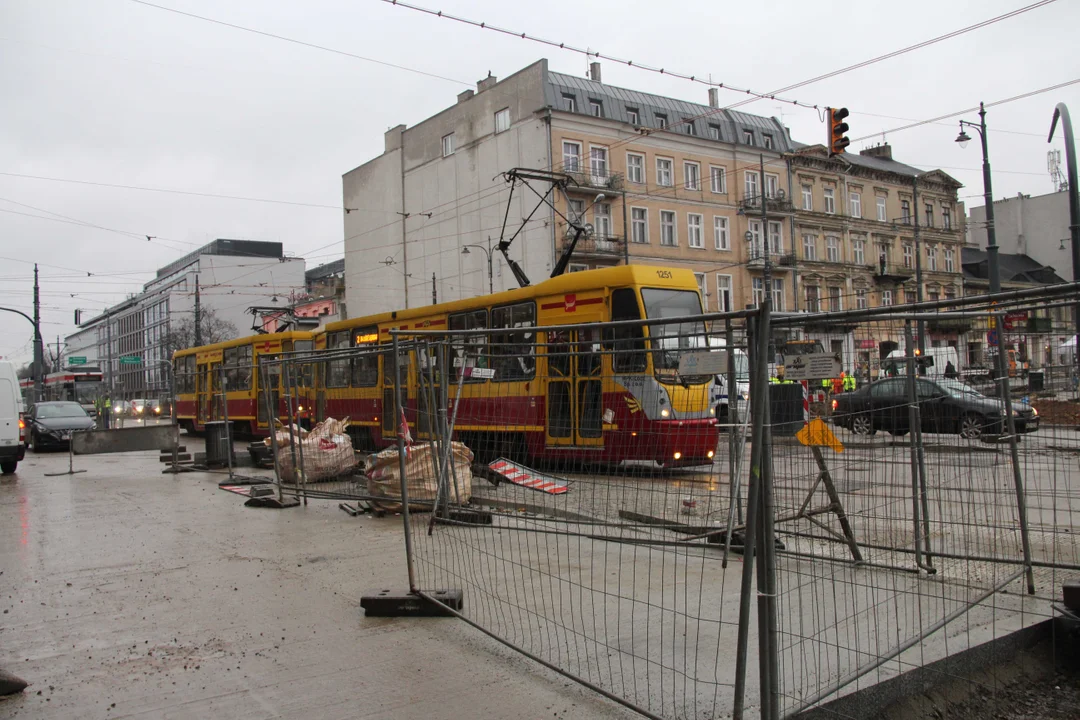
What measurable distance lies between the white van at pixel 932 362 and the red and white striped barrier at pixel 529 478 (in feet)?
6.35

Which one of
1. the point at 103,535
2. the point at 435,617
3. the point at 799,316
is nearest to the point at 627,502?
the point at 799,316

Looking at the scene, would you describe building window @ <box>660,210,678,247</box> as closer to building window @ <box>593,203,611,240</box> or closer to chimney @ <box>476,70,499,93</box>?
building window @ <box>593,203,611,240</box>

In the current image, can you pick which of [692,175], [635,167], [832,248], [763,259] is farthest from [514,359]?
[832,248]

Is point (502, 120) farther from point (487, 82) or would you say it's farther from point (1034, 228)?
point (1034, 228)

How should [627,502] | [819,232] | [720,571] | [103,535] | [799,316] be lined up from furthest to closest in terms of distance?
[819,232]
[103,535]
[720,571]
[627,502]
[799,316]

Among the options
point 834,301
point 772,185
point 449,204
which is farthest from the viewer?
point 834,301

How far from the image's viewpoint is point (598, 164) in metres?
41.5

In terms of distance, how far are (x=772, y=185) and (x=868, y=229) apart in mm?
9075

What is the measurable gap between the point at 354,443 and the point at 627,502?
7.94 m

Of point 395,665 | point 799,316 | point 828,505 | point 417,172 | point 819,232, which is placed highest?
point 417,172

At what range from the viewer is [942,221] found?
58.0 meters

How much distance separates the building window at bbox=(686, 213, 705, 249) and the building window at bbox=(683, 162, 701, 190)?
1540 millimetres

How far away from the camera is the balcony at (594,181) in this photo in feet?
132

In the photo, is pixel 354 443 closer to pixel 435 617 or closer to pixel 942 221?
pixel 435 617
